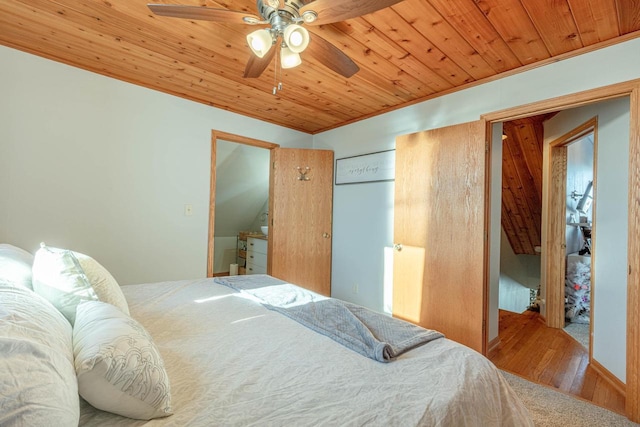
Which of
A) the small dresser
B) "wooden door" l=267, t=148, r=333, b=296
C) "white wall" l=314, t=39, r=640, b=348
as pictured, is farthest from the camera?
the small dresser

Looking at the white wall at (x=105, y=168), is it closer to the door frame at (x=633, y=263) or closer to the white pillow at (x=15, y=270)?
the white pillow at (x=15, y=270)

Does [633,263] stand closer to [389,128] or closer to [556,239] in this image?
[556,239]

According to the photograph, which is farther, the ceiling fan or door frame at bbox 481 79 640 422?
door frame at bbox 481 79 640 422

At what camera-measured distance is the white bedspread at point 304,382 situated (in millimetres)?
745

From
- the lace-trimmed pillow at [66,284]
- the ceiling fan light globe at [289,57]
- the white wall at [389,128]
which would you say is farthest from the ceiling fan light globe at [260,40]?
the white wall at [389,128]

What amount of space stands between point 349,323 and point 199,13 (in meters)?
1.58

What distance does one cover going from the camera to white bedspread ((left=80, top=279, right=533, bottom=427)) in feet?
2.44

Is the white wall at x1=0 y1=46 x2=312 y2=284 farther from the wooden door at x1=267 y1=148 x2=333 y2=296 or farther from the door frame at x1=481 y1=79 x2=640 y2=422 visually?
the door frame at x1=481 y1=79 x2=640 y2=422

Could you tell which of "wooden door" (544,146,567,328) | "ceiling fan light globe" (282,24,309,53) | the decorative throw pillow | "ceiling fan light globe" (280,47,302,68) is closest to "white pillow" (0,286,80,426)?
the decorative throw pillow

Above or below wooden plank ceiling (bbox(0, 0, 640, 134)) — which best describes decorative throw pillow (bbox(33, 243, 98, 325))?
below

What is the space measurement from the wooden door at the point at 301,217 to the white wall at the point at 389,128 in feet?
0.48

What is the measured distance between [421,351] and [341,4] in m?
1.47

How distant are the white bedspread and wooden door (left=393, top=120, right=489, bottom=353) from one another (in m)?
1.34

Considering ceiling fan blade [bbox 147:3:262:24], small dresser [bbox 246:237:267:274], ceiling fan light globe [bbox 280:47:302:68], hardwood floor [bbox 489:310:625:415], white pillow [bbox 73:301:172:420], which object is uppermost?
ceiling fan blade [bbox 147:3:262:24]
